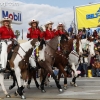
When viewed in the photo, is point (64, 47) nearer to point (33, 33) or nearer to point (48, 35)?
point (48, 35)

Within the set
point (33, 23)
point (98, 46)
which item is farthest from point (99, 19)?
point (33, 23)

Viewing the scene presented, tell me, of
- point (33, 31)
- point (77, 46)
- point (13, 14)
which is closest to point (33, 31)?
point (33, 31)

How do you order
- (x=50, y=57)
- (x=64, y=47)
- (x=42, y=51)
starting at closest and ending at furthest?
(x=42, y=51)
(x=50, y=57)
(x=64, y=47)

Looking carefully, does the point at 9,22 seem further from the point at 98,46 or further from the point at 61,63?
the point at 98,46

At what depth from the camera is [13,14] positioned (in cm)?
2756

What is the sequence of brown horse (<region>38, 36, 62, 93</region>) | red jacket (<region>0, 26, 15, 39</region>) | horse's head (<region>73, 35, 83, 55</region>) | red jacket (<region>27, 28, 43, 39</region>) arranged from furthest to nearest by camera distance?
1. horse's head (<region>73, 35, 83, 55</region>)
2. red jacket (<region>27, 28, 43, 39</region>)
3. brown horse (<region>38, 36, 62, 93</region>)
4. red jacket (<region>0, 26, 15, 39</region>)

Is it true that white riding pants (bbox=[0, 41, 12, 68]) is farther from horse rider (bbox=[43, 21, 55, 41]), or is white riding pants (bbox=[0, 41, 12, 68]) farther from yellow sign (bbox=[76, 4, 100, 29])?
yellow sign (bbox=[76, 4, 100, 29])

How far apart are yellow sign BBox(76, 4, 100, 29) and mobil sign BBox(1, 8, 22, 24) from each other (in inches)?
228

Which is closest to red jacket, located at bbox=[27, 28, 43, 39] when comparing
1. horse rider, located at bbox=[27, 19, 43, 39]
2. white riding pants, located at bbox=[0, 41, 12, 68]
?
horse rider, located at bbox=[27, 19, 43, 39]

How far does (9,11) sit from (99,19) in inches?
338

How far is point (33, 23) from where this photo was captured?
11.3 meters

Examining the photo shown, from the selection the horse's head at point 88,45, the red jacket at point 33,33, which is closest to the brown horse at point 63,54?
the red jacket at point 33,33

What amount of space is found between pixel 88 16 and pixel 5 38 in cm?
1822

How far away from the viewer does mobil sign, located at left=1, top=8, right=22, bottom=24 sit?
86.1 ft
